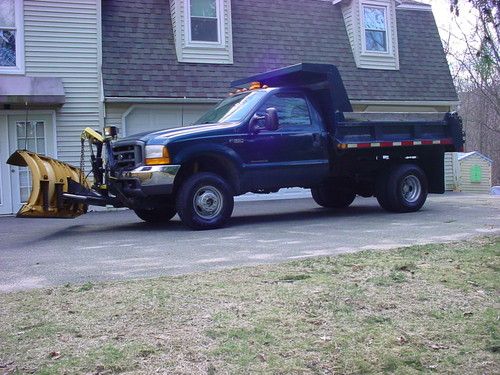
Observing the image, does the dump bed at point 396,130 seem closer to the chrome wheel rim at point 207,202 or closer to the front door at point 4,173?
the chrome wheel rim at point 207,202

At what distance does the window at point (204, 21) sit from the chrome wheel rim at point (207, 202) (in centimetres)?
699

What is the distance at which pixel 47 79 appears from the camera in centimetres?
1308

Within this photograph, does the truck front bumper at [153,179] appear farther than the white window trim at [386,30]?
No

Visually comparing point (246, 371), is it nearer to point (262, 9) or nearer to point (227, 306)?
point (227, 306)

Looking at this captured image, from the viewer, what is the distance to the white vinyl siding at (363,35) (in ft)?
54.7

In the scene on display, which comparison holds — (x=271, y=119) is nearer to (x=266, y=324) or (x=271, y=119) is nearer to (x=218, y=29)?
(x=266, y=324)

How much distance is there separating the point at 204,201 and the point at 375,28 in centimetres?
1054

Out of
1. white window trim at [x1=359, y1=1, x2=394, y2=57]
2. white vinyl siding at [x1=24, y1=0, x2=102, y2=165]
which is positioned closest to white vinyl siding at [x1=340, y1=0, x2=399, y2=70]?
white window trim at [x1=359, y1=1, x2=394, y2=57]

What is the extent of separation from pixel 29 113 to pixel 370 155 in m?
7.71

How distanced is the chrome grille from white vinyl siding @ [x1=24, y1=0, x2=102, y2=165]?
4.93 meters

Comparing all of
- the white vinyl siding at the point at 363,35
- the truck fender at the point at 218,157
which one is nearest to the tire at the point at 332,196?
the truck fender at the point at 218,157

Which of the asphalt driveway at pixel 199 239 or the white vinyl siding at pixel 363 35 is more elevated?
the white vinyl siding at pixel 363 35

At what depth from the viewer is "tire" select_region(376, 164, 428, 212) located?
34.1 feet

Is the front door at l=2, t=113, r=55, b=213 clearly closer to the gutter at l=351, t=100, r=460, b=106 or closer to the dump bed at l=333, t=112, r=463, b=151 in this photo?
the dump bed at l=333, t=112, r=463, b=151
